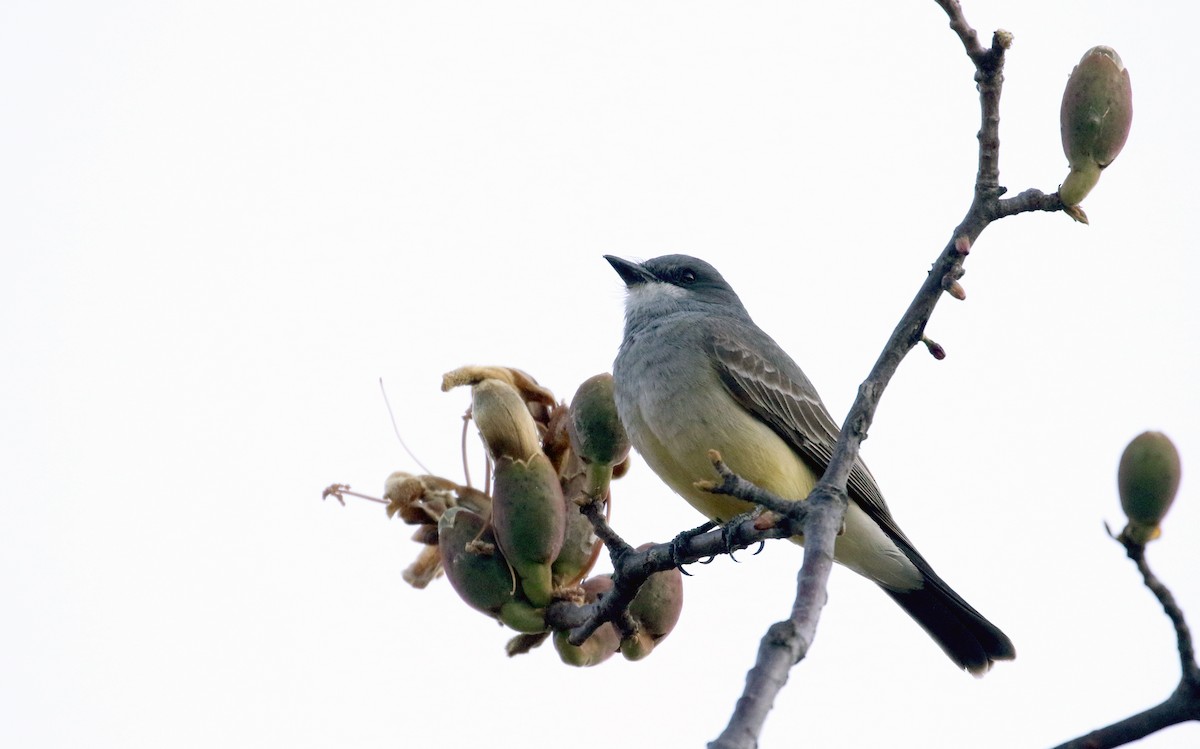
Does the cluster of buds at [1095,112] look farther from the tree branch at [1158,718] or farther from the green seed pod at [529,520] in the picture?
the green seed pod at [529,520]

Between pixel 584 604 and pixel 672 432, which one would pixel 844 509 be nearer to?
pixel 584 604

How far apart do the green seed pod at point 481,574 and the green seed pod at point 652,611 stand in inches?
13.8

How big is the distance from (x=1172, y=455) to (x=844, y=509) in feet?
2.70

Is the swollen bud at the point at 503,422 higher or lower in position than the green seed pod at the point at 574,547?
higher

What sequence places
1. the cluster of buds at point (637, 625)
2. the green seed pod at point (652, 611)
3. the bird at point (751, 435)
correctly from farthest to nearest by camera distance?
1. the bird at point (751, 435)
2. the green seed pod at point (652, 611)
3. the cluster of buds at point (637, 625)

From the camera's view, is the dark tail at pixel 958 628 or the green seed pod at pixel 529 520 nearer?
the green seed pod at pixel 529 520

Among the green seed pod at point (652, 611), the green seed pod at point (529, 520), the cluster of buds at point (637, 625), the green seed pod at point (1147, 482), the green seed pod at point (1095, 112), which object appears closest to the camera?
the green seed pod at point (1147, 482)

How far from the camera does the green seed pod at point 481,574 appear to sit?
4.55 m

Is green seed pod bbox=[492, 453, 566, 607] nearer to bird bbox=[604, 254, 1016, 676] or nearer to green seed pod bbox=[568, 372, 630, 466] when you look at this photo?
green seed pod bbox=[568, 372, 630, 466]

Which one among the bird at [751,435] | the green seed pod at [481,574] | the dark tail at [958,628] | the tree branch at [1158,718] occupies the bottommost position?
the tree branch at [1158,718]

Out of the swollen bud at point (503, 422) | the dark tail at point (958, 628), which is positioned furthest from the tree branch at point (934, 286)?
the dark tail at point (958, 628)

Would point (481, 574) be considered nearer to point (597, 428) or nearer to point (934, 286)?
point (597, 428)

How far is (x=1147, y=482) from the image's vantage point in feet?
10.4

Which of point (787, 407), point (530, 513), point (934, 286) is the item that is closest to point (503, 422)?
point (530, 513)
